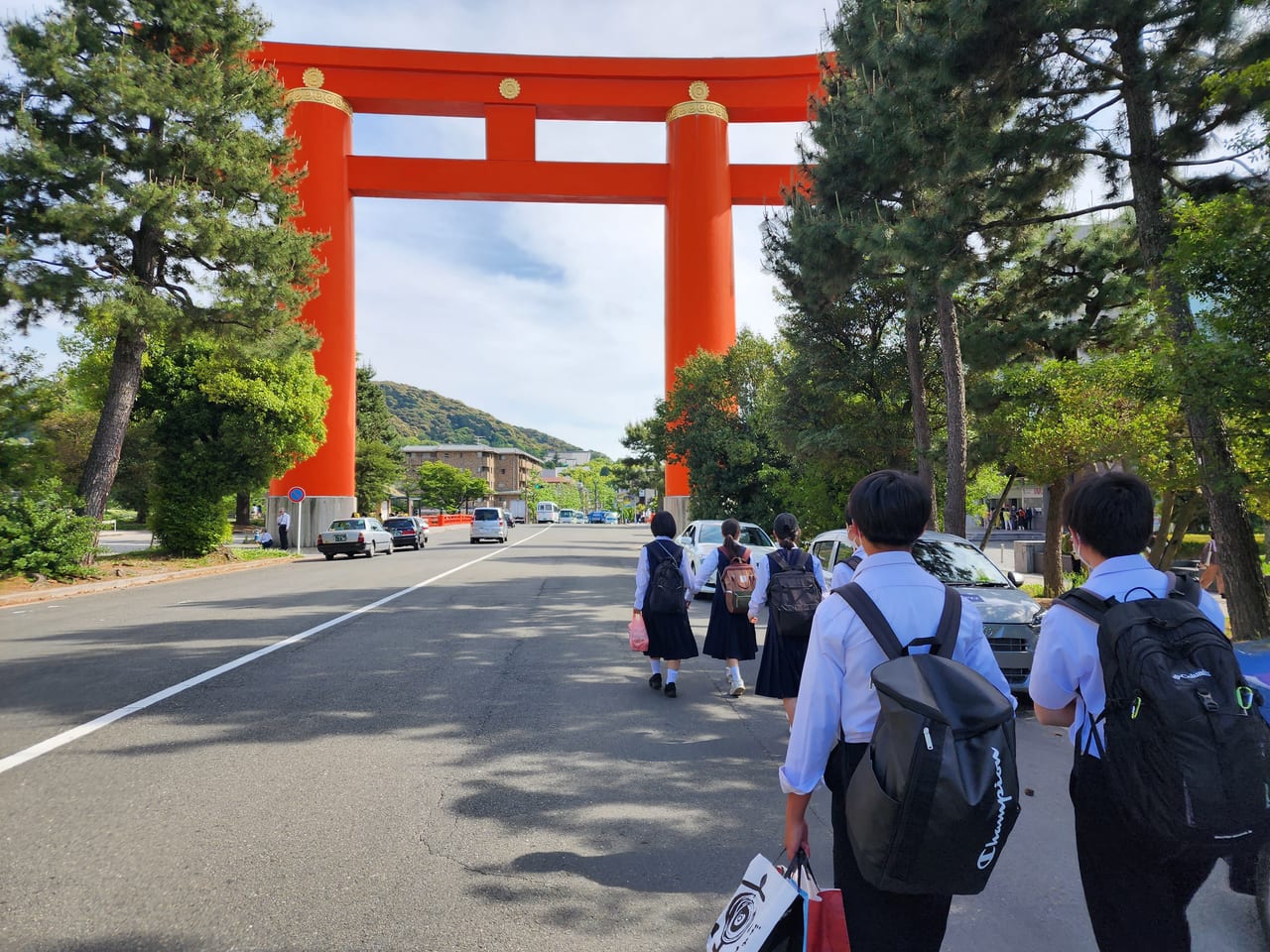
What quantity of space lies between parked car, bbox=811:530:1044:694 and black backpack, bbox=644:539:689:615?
5.77 ft

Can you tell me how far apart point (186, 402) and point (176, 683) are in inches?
840

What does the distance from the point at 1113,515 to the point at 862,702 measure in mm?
913

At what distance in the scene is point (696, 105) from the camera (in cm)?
3541

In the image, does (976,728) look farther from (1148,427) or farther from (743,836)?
(1148,427)

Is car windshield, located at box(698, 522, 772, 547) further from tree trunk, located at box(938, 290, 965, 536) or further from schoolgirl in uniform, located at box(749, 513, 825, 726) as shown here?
schoolgirl in uniform, located at box(749, 513, 825, 726)

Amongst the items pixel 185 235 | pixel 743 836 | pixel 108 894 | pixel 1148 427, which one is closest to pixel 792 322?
pixel 1148 427

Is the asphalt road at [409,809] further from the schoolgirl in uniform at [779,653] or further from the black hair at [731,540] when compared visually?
the black hair at [731,540]

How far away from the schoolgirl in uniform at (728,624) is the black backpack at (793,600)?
3.90 feet

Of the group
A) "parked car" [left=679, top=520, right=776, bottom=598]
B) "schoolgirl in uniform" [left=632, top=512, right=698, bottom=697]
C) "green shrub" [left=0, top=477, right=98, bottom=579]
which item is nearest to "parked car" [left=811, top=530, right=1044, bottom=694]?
"schoolgirl in uniform" [left=632, top=512, right=698, bottom=697]

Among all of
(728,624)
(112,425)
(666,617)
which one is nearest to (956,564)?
(728,624)

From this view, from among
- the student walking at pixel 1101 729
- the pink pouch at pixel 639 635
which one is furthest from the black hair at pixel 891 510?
the pink pouch at pixel 639 635

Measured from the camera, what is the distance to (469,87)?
33.2 m

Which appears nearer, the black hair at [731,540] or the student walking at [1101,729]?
the student walking at [1101,729]

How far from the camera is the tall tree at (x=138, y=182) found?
17953mm
